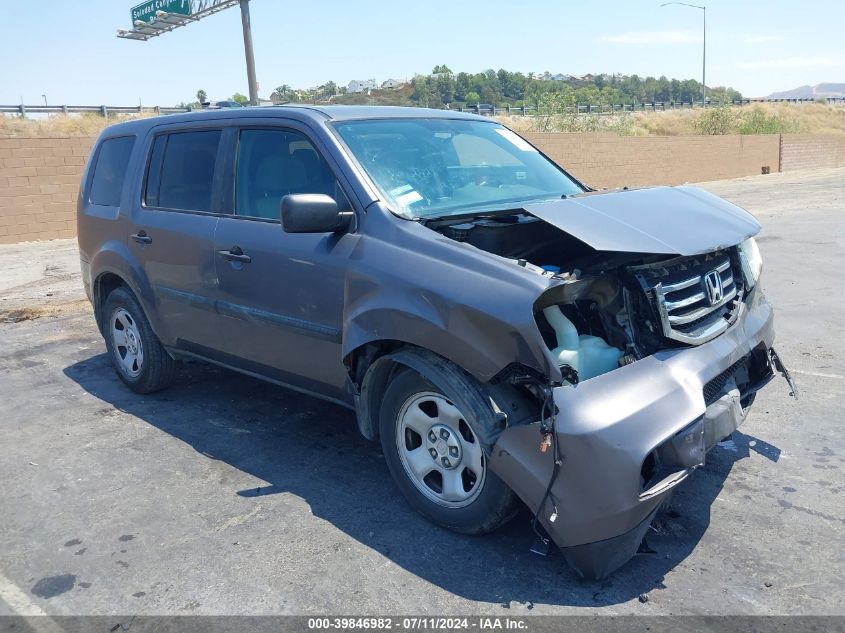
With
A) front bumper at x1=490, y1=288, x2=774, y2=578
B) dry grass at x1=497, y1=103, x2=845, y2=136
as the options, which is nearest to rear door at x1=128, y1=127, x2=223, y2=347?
front bumper at x1=490, y1=288, x2=774, y2=578

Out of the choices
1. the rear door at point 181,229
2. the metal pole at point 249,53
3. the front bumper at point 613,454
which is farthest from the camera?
the metal pole at point 249,53

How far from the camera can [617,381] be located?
2930mm

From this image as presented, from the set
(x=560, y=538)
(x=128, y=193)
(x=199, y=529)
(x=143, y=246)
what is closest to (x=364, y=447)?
(x=199, y=529)

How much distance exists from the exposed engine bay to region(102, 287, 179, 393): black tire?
2.77 m

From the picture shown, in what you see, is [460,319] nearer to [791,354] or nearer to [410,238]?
[410,238]

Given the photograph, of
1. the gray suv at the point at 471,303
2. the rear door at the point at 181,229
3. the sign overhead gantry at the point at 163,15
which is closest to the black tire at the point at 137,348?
the rear door at the point at 181,229

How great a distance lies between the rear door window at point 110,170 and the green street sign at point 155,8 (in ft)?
61.8

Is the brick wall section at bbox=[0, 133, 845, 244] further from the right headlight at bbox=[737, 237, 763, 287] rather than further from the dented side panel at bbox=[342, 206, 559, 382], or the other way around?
the right headlight at bbox=[737, 237, 763, 287]

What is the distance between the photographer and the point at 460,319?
3.07 meters

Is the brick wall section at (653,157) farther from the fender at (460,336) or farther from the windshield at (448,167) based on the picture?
the fender at (460,336)

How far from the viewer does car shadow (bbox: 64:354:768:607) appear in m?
3.04

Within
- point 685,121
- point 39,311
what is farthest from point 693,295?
point 685,121

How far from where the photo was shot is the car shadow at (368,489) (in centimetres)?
304

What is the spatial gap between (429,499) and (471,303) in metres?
1.02
